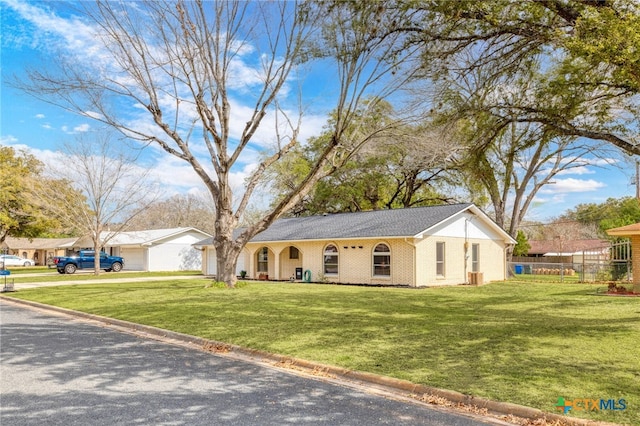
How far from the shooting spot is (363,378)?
6.20 meters

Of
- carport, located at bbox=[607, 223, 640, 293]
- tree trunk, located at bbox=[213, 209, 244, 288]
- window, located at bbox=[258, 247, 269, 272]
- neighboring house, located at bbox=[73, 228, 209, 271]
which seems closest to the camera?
carport, located at bbox=[607, 223, 640, 293]

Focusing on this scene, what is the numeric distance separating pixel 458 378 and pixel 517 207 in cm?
2900

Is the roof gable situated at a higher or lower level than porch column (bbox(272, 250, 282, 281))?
higher

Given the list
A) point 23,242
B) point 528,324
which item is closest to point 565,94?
point 528,324

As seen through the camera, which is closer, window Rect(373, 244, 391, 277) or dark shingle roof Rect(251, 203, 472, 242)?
dark shingle roof Rect(251, 203, 472, 242)

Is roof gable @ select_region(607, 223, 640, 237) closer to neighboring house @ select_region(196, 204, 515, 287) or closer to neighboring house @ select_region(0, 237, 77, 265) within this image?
neighboring house @ select_region(196, 204, 515, 287)

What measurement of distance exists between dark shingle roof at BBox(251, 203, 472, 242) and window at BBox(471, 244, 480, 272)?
2776 mm

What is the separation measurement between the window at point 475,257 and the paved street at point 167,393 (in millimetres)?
20243

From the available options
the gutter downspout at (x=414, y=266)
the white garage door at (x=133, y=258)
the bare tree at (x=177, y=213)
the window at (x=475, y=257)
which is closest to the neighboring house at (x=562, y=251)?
the window at (x=475, y=257)

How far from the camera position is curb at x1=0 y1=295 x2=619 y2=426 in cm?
475

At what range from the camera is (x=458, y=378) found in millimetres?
5914

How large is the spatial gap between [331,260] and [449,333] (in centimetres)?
1639

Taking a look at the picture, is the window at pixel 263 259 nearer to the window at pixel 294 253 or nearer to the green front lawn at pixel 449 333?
the window at pixel 294 253

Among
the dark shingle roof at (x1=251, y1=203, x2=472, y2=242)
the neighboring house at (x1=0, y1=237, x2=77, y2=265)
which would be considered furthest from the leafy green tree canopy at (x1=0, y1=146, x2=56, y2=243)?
the dark shingle roof at (x1=251, y1=203, x2=472, y2=242)
